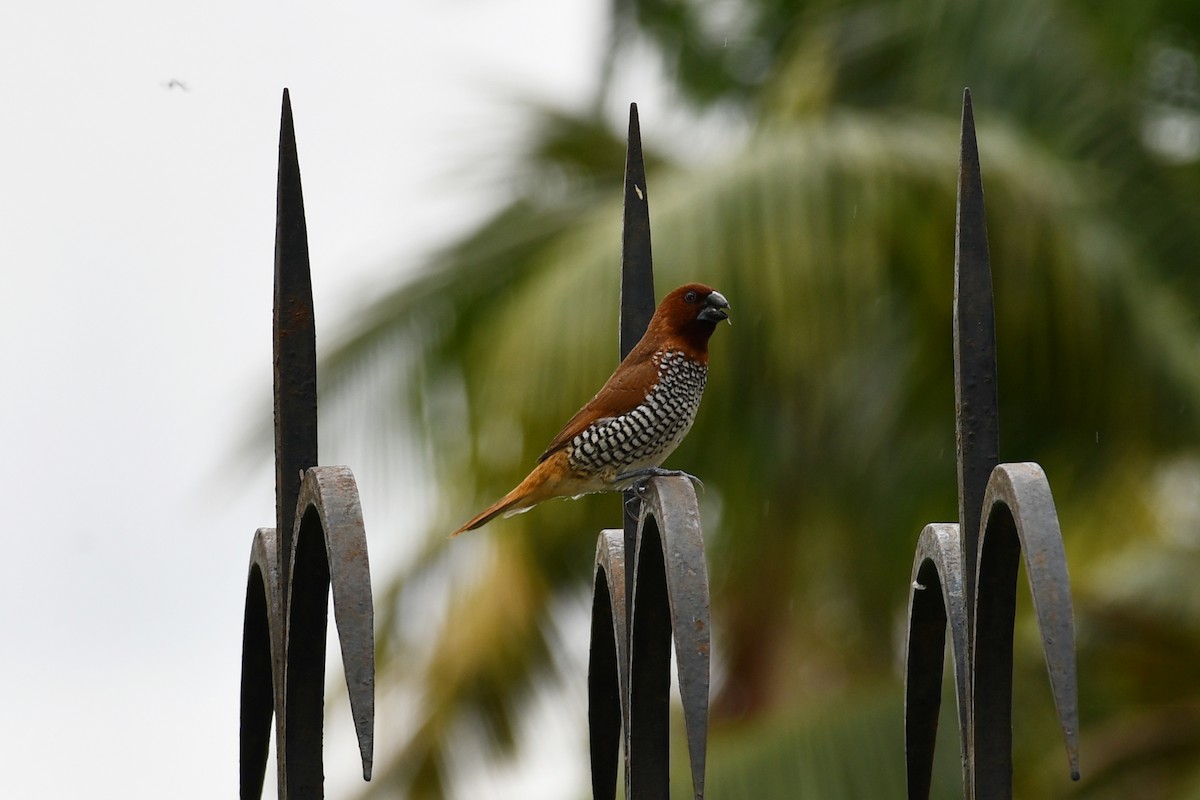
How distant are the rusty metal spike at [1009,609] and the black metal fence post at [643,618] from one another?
29 centimetres

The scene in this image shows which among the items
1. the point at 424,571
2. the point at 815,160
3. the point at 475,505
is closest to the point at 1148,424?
the point at 815,160

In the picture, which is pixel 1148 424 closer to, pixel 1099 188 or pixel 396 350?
pixel 1099 188

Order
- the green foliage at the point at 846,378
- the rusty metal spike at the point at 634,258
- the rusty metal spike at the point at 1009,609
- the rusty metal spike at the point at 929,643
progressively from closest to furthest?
the rusty metal spike at the point at 1009,609
the rusty metal spike at the point at 929,643
the rusty metal spike at the point at 634,258
the green foliage at the point at 846,378

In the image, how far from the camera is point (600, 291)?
640cm

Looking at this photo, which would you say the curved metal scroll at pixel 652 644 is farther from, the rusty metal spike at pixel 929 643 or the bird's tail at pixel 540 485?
the bird's tail at pixel 540 485

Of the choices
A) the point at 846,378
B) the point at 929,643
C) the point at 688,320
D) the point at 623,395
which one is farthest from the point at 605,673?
the point at 846,378

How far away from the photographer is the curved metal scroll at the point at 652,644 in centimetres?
173

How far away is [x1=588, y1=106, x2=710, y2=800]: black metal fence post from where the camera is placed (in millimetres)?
1744

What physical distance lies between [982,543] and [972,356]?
209 millimetres

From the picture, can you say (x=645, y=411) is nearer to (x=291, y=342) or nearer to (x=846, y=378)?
(x=291, y=342)

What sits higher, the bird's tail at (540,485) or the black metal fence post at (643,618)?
the bird's tail at (540,485)

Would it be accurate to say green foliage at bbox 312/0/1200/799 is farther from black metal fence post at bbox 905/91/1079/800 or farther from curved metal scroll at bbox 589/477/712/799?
black metal fence post at bbox 905/91/1079/800

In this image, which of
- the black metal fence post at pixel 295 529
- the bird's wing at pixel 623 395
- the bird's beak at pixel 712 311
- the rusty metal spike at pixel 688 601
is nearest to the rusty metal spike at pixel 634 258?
the rusty metal spike at pixel 688 601

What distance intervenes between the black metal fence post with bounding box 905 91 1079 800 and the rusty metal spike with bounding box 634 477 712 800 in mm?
283
